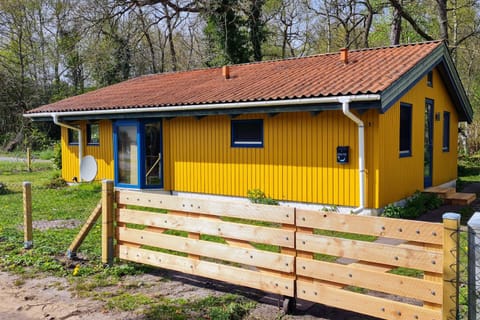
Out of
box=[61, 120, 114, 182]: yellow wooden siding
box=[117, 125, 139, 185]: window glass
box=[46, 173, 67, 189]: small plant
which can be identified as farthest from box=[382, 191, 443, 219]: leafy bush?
box=[46, 173, 67, 189]: small plant

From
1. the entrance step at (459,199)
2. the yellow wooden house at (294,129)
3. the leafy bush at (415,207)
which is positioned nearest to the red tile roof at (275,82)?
the yellow wooden house at (294,129)

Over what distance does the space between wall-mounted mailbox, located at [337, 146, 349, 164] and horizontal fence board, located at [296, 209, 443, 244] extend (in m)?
5.15

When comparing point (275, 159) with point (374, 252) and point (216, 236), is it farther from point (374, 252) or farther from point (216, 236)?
point (374, 252)

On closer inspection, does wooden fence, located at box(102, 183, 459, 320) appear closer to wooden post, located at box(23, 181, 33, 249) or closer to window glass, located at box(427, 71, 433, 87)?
wooden post, located at box(23, 181, 33, 249)

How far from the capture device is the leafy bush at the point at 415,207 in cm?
907

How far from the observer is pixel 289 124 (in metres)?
9.95

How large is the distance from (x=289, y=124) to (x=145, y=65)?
21198 mm

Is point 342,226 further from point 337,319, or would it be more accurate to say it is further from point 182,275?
point 182,275

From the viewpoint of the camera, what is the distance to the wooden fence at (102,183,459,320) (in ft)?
11.5

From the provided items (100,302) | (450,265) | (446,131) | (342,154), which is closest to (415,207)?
(342,154)

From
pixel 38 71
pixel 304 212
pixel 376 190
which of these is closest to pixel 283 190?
pixel 376 190

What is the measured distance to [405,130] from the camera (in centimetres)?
1031

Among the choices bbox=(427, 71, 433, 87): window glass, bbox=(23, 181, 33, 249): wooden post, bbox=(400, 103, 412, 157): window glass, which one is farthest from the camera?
Result: bbox=(427, 71, 433, 87): window glass

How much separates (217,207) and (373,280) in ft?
5.73
